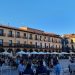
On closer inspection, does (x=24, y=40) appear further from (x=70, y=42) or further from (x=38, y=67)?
(x=38, y=67)

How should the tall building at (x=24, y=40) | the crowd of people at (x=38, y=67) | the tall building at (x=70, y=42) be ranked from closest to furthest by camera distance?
the crowd of people at (x=38, y=67), the tall building at (x=24, y=40), the tall building at (x=70, y=42)

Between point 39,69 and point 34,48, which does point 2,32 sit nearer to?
point 34,48

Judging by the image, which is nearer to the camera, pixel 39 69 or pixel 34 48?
pixel 39 69

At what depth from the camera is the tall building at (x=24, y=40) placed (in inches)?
2116

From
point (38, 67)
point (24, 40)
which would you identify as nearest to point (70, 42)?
point (24, 40)

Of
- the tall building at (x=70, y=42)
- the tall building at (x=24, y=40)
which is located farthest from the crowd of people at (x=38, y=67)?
the tall building at (x=70, y=42)

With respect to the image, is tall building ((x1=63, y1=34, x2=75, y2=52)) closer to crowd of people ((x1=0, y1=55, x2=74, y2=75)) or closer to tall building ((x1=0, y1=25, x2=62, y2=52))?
tall building ((x1=0, y1=25, x2=62, y2=52))

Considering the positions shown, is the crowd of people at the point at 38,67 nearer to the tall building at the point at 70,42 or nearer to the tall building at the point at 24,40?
the tall building at the point at 24,40

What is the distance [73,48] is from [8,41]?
36461mm

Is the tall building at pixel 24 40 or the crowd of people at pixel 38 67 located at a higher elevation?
the tall building at pixel 24 40

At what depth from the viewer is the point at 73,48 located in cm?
8588

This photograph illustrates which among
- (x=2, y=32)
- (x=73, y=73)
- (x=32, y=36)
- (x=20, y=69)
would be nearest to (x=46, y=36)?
(x=32, y=36)

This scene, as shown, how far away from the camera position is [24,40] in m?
60.6

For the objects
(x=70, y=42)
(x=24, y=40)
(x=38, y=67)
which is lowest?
(x=38, y=67)
